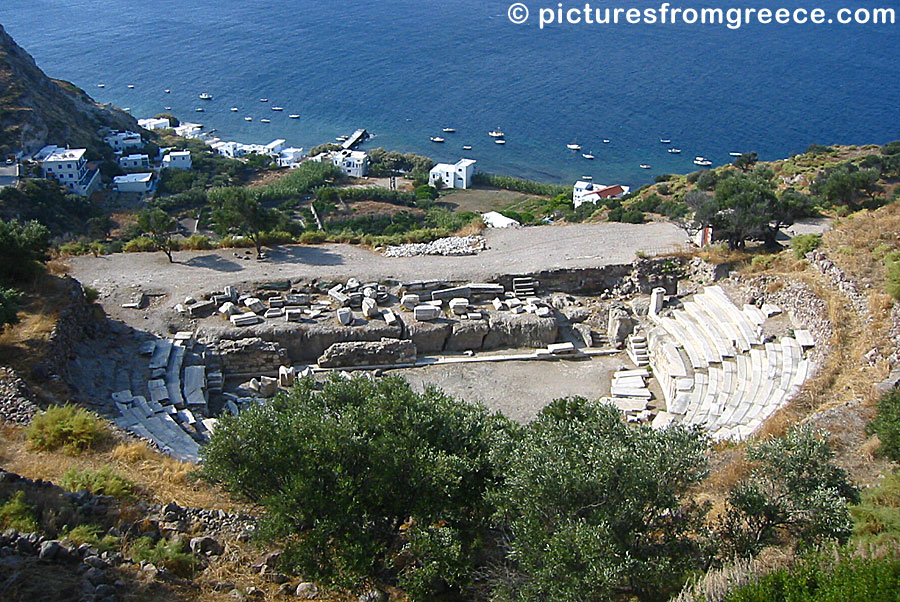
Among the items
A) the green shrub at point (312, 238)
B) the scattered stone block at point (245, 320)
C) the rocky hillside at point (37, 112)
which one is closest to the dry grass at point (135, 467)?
the scattered stone block at point (245, 320)

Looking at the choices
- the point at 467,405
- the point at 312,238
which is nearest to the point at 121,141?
the point at 312,238

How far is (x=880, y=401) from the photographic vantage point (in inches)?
493

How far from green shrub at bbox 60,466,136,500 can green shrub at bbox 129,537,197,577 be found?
140 cm

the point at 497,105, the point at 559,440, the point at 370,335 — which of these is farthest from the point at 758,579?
the point at 497,105

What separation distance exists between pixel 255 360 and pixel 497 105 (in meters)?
75.1

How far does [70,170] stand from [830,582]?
2287 inches

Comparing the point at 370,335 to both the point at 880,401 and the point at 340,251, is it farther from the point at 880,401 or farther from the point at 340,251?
the point at 880,401

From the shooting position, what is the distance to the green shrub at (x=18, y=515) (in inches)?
317

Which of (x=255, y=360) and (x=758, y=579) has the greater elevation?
(x=758, y=579)

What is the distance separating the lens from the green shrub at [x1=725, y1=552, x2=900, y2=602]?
6.32m

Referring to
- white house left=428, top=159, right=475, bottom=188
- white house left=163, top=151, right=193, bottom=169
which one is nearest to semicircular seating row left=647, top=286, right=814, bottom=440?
white house left=428, top=159, right=475, bottom=188

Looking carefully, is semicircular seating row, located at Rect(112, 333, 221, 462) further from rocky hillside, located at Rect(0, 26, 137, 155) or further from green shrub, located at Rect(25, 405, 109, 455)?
rocky hillside, located at Rect(0, 26, 137, 155)

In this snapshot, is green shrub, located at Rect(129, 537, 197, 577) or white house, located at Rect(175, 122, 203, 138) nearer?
green shrub, located at Rect(129, 537, 197, 577)

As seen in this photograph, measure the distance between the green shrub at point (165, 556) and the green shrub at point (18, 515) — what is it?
113 cm
